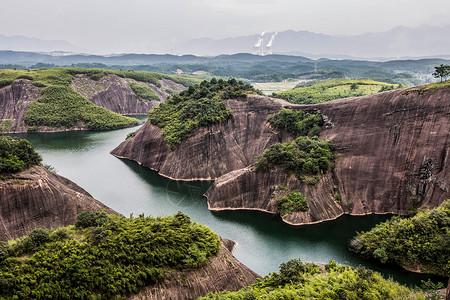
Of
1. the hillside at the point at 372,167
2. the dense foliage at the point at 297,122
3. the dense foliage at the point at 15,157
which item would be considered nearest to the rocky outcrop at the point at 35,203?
the dense foliage at the point at 15,157

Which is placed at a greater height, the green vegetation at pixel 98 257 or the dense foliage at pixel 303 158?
the dense foliage at pixel 303 158

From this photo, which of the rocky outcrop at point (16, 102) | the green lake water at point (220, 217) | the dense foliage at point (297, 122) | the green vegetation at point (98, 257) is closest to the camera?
the green vegetation at point (98, 257)

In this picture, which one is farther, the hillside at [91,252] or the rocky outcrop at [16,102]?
the rocky outcrop at [16,102]

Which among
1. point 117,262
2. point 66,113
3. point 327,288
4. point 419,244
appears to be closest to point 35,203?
point 117,262

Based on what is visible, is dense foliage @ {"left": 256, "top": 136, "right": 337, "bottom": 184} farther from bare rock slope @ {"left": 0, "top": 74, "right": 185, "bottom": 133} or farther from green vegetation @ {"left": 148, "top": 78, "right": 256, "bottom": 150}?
bare rock slope @ {"left": 0, "top": 74, "right": 185, "bottom": 133}

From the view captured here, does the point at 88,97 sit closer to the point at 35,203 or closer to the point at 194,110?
the point at 194,110

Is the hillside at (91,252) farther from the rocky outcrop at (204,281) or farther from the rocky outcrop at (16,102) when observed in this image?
the rocky outcrop at (16,102)

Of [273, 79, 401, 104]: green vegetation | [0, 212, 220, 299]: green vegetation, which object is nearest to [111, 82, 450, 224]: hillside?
[0, 212, 220, 299]: green vegetation
